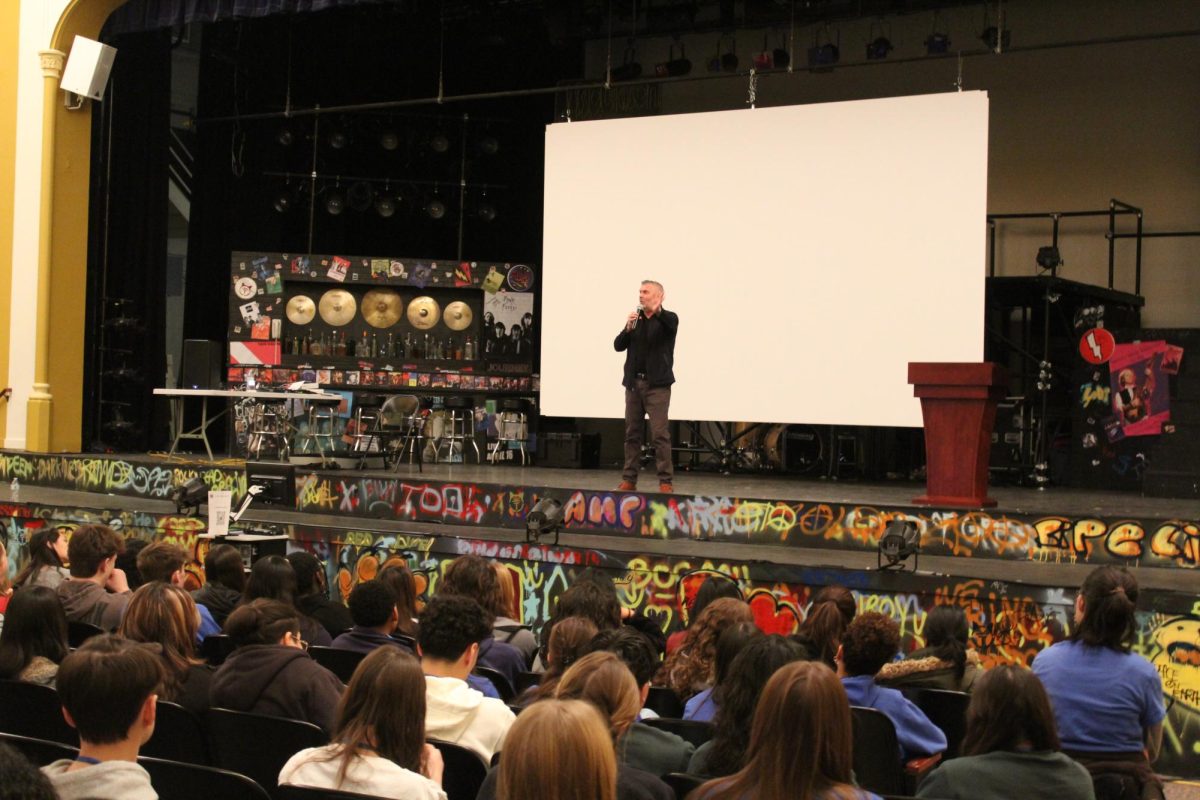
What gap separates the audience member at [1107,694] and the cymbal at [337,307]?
1158 cm

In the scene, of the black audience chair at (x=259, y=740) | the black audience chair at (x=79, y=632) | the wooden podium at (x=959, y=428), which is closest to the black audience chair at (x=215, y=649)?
the black audience chair at (x=79, y=632)

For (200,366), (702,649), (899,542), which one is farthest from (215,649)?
(200,366)

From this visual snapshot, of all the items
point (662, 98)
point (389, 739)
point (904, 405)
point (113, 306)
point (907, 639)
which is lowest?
point (907, 639)

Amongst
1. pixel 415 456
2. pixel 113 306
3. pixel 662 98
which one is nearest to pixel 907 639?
pixel 415 456

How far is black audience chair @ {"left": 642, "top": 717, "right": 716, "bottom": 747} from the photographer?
331 cm

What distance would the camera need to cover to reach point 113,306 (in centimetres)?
1245

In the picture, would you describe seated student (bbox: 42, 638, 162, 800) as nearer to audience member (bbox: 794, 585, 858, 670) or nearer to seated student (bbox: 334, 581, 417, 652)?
seated student (bbox: 334, 581, 417, 652)

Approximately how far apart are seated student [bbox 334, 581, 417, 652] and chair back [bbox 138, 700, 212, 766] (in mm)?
1054

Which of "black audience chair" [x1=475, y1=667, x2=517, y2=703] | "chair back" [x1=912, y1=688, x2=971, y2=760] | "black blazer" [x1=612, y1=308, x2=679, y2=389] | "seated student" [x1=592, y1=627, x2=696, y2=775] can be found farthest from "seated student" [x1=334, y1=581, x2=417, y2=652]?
"black blazer" [x1=612, y1=308, x2=679, y2=389]

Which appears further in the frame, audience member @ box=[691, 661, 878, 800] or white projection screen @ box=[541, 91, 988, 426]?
white projection screen @ box=[541, 91, 988, 426]

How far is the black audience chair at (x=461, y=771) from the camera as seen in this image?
9.97 ft

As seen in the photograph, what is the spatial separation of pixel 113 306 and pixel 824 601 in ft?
31.6

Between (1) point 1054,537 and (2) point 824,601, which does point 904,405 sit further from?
(2) point 824,601

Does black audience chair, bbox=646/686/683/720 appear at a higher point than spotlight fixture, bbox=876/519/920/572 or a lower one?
lower
